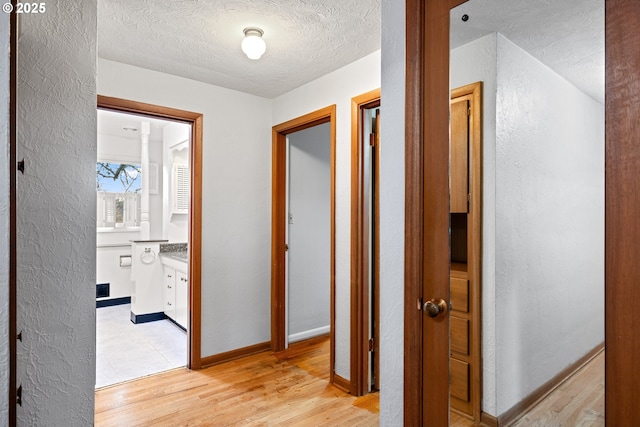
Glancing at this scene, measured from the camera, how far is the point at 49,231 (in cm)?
160

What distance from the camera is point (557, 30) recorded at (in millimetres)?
1003

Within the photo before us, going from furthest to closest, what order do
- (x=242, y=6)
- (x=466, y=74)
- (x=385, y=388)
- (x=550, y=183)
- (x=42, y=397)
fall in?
(x=242, y=6) → (x=42, y=397) → (x=385, y=388) → (x=466, y=74) → (x=550, y=183)

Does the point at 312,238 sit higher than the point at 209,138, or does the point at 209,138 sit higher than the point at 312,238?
the point at 209,138

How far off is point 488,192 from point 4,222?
1.37 metres

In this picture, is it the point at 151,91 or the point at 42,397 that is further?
the point at 151,91

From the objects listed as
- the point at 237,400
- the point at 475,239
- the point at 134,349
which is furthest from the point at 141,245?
the point at 475,239

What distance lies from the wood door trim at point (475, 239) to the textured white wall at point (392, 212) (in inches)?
9.9

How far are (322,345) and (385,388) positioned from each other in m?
2.31

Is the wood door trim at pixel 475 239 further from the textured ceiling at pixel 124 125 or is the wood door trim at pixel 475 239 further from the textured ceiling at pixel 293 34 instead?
the textured ceiling at pixel 124 125

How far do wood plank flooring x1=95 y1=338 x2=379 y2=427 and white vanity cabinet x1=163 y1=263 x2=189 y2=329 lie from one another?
101 cm

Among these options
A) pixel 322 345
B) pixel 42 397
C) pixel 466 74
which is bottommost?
pixel 322 345

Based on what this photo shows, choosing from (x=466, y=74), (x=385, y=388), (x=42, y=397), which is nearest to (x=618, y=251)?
(x=466, y=74)

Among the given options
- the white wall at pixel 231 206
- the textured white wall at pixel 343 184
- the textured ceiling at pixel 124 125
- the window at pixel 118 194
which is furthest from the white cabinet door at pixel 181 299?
the window at pixel 118 194

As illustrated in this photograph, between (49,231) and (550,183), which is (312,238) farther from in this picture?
(550,183)
